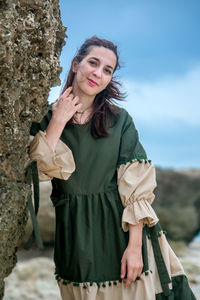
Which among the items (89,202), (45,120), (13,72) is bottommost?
(89,202)

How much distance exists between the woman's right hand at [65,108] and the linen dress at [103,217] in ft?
0.45

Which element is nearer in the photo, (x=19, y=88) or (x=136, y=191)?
(x=19, y=88)

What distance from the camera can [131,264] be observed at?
7.23ft

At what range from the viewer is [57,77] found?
83.2 inches

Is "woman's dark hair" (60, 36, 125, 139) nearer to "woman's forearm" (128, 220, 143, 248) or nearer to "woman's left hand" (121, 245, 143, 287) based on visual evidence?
"woman's forearm" (128, 220, 143, 248)

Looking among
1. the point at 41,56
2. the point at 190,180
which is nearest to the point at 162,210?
the point at 190,180

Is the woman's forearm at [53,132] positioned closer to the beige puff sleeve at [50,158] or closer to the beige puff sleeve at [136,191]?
the beige puff sleeve at [50,158]

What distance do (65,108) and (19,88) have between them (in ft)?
1.54

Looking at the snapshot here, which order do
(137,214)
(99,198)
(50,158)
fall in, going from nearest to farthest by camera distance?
(50,158)
(137,214)
(99,198)

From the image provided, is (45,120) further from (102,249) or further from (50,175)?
(102,249)

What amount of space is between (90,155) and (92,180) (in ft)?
0.54

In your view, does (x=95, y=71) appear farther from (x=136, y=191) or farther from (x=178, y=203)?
(x=178, y=203)

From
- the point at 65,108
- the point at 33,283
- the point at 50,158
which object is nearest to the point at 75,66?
the point at 65,108

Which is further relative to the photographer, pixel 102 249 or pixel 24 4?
pixel 102 249
